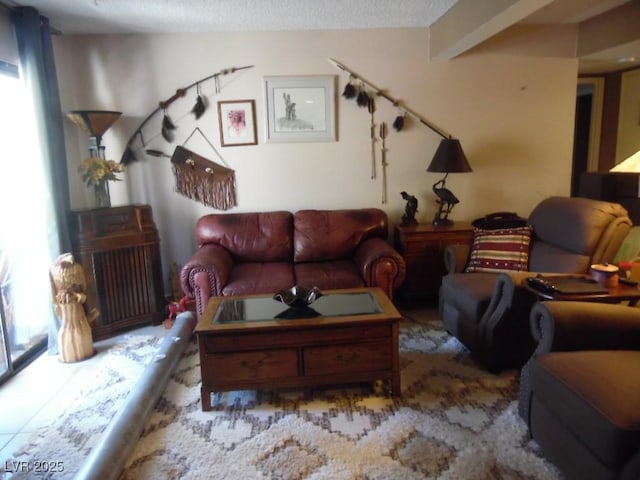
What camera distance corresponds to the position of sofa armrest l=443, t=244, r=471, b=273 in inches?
125

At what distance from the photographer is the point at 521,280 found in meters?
2.32

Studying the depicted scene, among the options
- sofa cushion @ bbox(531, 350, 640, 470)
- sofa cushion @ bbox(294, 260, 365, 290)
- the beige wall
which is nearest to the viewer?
sofa cushion @ bbox(531, 350, 640, 470)

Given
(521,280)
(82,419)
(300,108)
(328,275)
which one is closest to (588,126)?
(300,108)

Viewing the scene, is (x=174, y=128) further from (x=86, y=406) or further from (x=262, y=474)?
(x=262, y=474)

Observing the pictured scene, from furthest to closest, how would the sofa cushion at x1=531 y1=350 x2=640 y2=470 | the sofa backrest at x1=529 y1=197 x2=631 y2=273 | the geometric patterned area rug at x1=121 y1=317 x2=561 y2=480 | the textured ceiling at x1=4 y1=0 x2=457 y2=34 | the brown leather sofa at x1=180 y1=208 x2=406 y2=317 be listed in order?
the brown leather sofa at x1=180 y1=208 x2=406 y2=317 → the textured ceiling at x1=4 y1=0 x2=457 y2=34 → the sofa backrest at x1=529 y1=197 x2=631 y2=273 → the geometric patterned area rug at x1=121 y1=317 x2=561 y2=480 → the sofa cushion at x1=531 y1=350 x2=640 y2=470

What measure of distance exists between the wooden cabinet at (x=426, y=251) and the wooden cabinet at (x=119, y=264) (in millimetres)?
2051

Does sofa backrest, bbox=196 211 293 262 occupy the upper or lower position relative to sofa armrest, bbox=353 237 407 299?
upper

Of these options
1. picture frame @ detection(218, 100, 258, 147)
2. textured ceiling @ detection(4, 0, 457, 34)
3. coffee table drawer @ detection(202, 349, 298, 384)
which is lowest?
coffee table drawer @ detection(202, 349, 298, 384)

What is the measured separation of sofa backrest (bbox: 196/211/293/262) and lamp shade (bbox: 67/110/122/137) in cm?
103

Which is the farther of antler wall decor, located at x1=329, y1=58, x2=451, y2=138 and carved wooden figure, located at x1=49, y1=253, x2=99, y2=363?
antler wall decor, located at x1=329, y1=58, x2=451, y2=138

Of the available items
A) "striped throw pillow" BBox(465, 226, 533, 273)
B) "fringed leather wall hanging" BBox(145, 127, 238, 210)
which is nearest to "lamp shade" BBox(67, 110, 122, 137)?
"fringed leather wall hanging" BBox(145, 127, 238, 210)

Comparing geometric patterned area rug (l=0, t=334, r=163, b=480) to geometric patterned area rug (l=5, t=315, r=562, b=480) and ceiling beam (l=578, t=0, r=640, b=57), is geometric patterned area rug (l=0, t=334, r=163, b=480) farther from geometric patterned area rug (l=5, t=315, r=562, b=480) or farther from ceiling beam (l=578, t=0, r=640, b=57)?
ceiling beam (l=578, t=0, r=640, b=57)

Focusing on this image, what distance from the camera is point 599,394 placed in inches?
59.8

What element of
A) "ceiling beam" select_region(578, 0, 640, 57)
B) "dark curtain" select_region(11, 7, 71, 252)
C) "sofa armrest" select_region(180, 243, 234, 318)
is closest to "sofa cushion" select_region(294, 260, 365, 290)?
"sofa armrest" select_region(180, 243, 234, 318)
